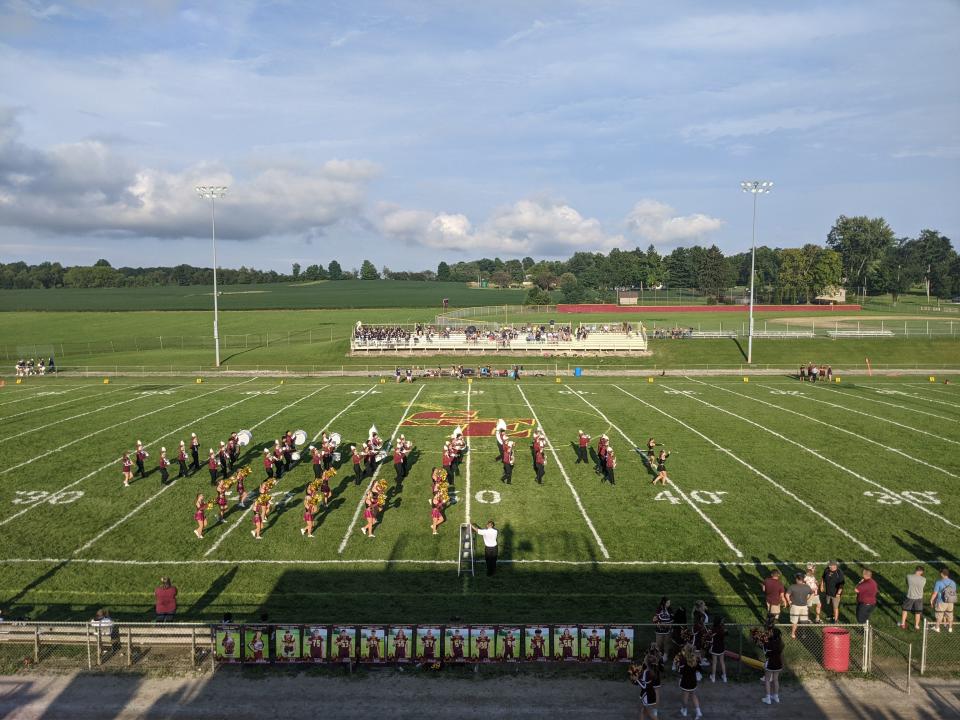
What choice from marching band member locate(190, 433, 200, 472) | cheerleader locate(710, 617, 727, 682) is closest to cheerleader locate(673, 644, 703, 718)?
cheerleader locate(710, 617, 727, 682)

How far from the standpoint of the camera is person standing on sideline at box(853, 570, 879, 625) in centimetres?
1208

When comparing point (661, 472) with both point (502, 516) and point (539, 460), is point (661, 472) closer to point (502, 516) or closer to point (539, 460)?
point (539, 460)

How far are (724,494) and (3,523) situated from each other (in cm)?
1996

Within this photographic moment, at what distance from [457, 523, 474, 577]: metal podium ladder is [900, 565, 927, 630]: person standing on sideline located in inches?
330

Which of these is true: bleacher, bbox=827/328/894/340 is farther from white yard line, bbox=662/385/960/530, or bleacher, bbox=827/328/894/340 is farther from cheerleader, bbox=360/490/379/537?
cheerleader, bbox=360/490/379/537

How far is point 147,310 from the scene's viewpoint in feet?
358

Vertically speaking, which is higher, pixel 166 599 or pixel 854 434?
pixel 854 434

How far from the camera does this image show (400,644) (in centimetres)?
1105

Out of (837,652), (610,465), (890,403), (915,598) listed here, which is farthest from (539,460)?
(890,403)

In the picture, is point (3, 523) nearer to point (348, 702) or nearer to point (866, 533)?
point (348, 702)

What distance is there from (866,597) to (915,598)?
99 cm

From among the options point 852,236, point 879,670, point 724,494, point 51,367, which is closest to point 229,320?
point 51,367

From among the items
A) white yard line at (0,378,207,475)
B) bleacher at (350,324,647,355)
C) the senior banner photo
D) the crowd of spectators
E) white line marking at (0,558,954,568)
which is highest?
bleacher at (350,324,647,355)

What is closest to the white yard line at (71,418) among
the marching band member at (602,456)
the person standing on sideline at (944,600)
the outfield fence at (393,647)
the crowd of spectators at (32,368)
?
the crowd of spectators at (32,368)
